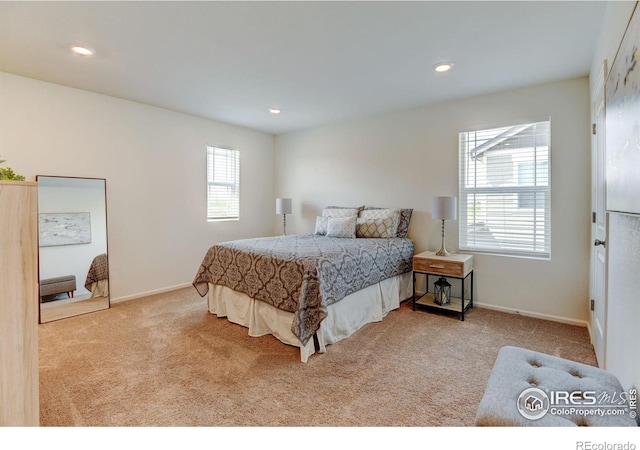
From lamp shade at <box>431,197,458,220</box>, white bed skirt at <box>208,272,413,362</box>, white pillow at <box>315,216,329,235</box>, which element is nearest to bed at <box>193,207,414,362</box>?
white bed skirt at <box>208,272,413,362</box>

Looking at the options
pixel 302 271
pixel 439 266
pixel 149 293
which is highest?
pixel 302 271

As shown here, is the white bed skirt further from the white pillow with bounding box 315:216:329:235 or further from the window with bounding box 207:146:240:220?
the window with bounding box 207:146:240:220

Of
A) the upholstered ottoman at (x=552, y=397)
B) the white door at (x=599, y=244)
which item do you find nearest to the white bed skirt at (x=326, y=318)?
the upholstered ottoman at (x=552, y=397)

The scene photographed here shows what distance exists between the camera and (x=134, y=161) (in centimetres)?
377

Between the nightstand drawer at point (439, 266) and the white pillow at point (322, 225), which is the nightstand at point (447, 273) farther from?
the white pillow at point (322, 225)

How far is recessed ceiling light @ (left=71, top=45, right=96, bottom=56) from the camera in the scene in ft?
7.88

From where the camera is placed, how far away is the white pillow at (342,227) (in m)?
3.88

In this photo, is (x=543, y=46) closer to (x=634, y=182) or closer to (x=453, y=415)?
(x=634, y=182)

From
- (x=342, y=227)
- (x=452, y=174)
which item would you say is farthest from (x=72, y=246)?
(x=452, y=174)

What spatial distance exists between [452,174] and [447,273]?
126 centimetres

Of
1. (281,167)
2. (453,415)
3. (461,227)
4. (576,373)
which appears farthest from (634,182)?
(281,167)

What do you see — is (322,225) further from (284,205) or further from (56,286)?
(56,286)
